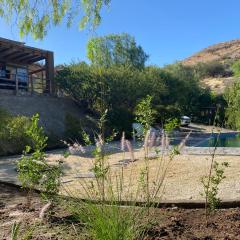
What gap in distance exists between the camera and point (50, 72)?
2611 centimetres

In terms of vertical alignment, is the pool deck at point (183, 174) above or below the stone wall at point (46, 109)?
below

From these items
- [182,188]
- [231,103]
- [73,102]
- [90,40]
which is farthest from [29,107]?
[90,40]

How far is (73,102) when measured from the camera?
2683 cm

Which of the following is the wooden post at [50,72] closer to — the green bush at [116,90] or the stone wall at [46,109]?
the green bush at [116,90]

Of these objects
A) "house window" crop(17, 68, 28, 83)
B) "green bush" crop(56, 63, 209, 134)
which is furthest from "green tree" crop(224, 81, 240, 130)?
"house window" crop(17, 68, 28, 83)

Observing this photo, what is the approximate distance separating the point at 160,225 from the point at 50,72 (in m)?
22.7

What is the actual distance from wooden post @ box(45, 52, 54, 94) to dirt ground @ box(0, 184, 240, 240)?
68.8 feet

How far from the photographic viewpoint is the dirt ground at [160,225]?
12.8ft

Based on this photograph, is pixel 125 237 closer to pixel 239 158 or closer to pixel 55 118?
pixel 239 158

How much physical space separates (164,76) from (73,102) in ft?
23.2

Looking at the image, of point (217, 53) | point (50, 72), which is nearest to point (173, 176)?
point (50, 72)

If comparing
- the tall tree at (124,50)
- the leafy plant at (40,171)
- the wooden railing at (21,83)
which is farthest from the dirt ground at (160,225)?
the tall tree at (124,50)

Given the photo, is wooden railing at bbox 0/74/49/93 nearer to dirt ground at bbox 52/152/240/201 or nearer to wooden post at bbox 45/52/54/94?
wooden post at bbox 45/52/54/94

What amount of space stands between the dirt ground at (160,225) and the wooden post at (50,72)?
21.0m
